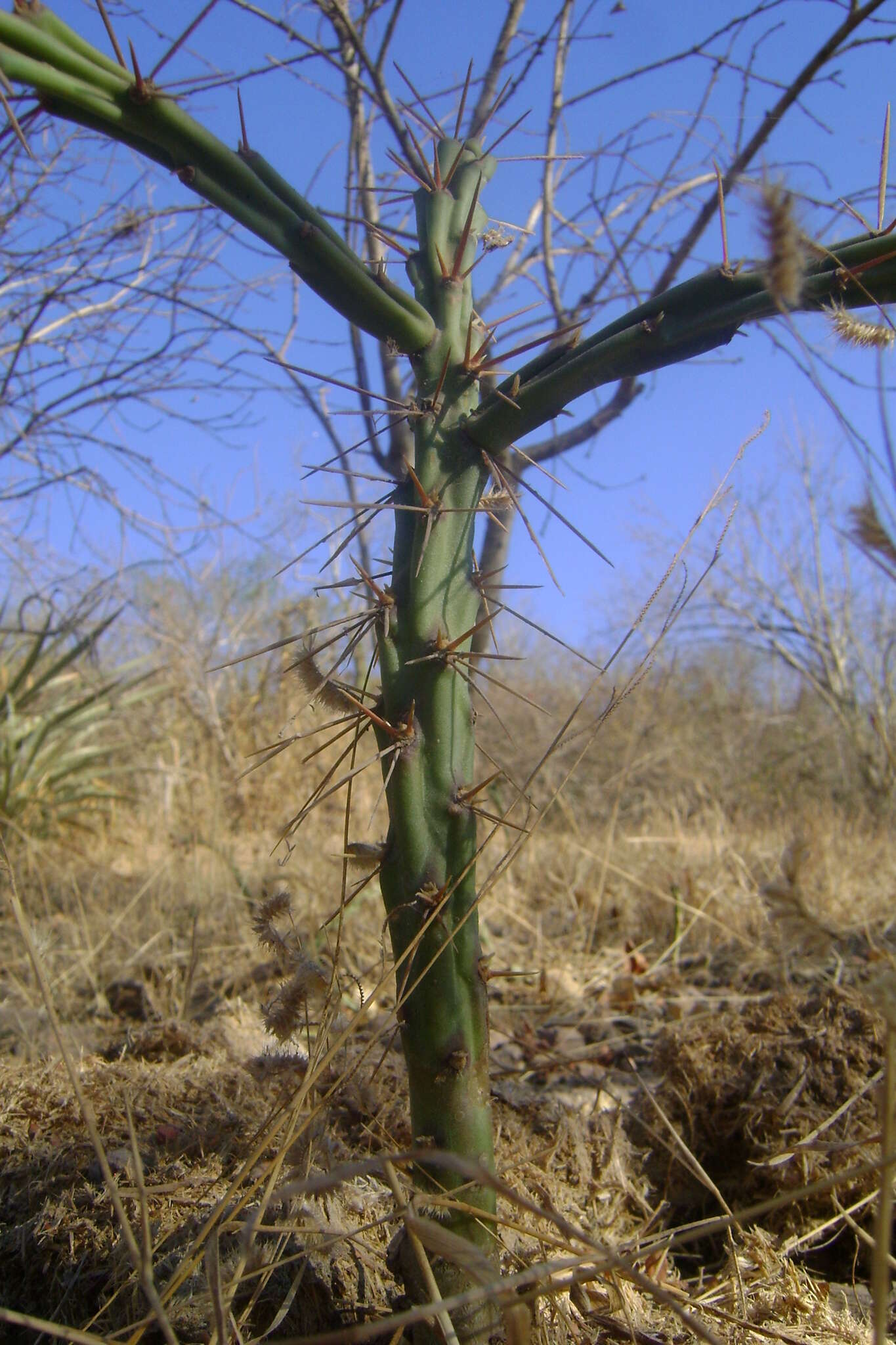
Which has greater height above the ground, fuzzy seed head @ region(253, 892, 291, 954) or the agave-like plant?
the agave-like plant

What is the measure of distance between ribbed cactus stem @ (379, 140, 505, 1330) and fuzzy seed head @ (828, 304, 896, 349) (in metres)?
0.53

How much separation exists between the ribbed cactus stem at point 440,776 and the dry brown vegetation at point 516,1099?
0.09 m

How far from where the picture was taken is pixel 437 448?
1331mm

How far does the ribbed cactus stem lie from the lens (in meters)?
1.20

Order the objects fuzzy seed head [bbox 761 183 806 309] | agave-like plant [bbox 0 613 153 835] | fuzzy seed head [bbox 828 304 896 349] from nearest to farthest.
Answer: fuzzy seed head [bbox 761 183 806 309] → fuzzy seed head [bbox 828 304 896 349] → agave-like plant [bbox 0 613 153 835]

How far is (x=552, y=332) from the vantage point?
125cm

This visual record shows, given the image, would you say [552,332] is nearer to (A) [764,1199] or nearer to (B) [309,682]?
(B) [309,682]

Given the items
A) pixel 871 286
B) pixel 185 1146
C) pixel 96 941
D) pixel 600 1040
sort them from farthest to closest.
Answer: pixel 96 941 → pixel 600 1040 → pixel 185 1146 → pixel 871 286

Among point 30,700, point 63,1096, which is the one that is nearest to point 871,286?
point 63,1096

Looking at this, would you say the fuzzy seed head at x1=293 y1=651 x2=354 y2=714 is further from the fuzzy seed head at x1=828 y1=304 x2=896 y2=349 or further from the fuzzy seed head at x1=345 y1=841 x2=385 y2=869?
the fuzzy seed head at x1=828 y1=304 x2=896 y2=349

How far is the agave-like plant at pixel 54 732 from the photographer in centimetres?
495

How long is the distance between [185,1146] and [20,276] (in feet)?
11.8

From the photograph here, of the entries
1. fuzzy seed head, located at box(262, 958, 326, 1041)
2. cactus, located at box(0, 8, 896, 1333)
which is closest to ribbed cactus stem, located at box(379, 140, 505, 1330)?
cactus, located at box(0, 8, 896, 1333)

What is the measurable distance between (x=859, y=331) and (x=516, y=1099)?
1.63m
